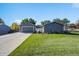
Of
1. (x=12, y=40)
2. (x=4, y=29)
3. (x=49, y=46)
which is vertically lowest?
(x=49, y=46)

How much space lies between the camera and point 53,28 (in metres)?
6.11

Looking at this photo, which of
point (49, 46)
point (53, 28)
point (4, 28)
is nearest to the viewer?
point (49, 46)

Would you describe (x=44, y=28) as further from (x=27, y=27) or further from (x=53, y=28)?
(x=27, y=27)

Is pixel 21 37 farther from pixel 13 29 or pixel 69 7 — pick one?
pixel 69 7

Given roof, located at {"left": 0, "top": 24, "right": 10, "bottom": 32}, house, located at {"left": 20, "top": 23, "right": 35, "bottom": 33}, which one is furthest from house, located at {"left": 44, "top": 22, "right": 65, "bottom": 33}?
roof, located at {"left": 0, "top": 24, "right": 10, "bottom": 32}

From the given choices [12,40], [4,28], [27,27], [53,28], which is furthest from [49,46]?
[4,28]

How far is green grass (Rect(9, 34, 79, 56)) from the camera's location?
18.6 ft

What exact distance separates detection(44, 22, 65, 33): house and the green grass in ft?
0.32

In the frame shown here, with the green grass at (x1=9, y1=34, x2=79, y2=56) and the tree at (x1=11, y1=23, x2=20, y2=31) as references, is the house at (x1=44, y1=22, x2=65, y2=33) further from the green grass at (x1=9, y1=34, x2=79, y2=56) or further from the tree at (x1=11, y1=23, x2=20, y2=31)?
the tree at (x1=11, y1=23, x2=20, y2=31)

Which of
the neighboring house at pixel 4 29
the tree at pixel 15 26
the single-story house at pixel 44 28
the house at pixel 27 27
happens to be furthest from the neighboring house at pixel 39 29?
the neighboring house at pixel 4 29

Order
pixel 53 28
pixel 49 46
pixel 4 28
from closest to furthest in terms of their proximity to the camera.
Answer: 1. pixel 49 46
2. pixel 53 28
3. pixel 4 28

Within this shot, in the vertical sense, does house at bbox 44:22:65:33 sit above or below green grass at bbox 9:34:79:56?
above

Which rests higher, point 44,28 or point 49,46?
point 44,28

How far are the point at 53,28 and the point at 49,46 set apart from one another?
0.45 meters
